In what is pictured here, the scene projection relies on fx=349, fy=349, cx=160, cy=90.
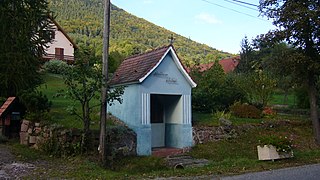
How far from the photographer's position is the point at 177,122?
50.6 ft

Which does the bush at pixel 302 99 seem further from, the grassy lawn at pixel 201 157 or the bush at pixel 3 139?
the bush at pixel 3 139

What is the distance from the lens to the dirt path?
29.6 feet

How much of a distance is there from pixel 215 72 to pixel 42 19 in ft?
37.0

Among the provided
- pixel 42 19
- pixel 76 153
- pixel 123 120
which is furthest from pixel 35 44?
pixel 76 153

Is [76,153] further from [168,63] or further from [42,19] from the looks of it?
[42,19]

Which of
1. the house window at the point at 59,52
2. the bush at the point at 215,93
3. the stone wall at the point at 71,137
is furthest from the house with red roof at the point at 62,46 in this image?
the stone wall at the point at 71,137

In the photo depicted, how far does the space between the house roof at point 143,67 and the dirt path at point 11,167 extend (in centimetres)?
522

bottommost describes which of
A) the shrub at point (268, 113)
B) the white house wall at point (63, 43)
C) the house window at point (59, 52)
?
the shrub at point (268, 113)

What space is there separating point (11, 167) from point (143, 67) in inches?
261

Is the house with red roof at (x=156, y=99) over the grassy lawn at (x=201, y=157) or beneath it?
over

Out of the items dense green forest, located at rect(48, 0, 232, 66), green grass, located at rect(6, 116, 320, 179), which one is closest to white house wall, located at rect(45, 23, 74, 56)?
dense green forest, located at rect(48, 0, 232, 66)

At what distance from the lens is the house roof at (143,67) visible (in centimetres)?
1398

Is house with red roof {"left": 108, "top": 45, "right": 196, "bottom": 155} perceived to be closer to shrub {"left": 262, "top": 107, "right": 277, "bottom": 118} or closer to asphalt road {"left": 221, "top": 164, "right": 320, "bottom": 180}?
asphalt road {"left": 221, "top": 164, "right": 320, "bottom": 180}

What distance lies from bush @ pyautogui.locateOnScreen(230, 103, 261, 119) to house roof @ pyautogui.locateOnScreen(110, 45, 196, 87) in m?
5.92
